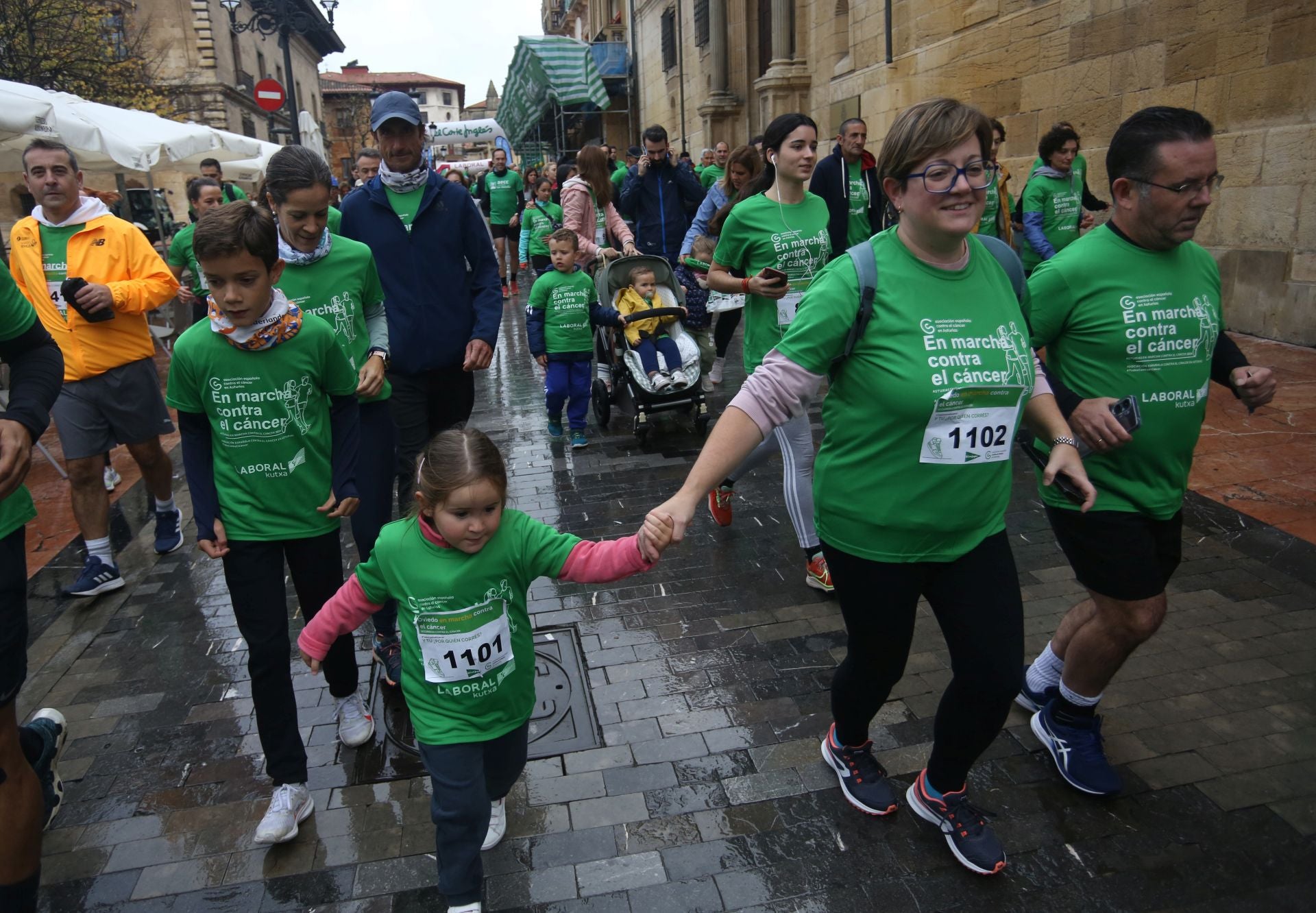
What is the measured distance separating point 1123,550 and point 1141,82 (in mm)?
8265

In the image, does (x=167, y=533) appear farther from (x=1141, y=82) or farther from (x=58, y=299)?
(x=1141, y=82)

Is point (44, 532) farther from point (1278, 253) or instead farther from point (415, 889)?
point (1278, 253)

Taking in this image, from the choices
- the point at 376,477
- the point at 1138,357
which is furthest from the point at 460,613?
the point at 1138,357

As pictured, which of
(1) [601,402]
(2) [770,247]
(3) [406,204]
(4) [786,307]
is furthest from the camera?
(1) [601,402]

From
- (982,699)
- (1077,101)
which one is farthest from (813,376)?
(1077,101)

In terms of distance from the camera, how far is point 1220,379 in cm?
288

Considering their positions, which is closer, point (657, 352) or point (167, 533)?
point (167, 533)

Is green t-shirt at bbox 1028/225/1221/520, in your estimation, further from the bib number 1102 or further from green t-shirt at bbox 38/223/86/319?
green t-shirt at bbox 38/223/86/319

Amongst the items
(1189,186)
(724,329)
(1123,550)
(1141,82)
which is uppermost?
(1141,82)

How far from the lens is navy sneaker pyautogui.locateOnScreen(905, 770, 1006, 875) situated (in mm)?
2535

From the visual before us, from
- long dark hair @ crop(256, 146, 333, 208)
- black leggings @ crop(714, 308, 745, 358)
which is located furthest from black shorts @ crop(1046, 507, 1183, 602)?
black leggings @ crop(714, 308, 745, 358)

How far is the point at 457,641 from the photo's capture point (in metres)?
2.35

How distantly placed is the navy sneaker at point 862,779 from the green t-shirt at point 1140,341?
1.05 m

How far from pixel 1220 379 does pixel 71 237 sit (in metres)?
5.25
